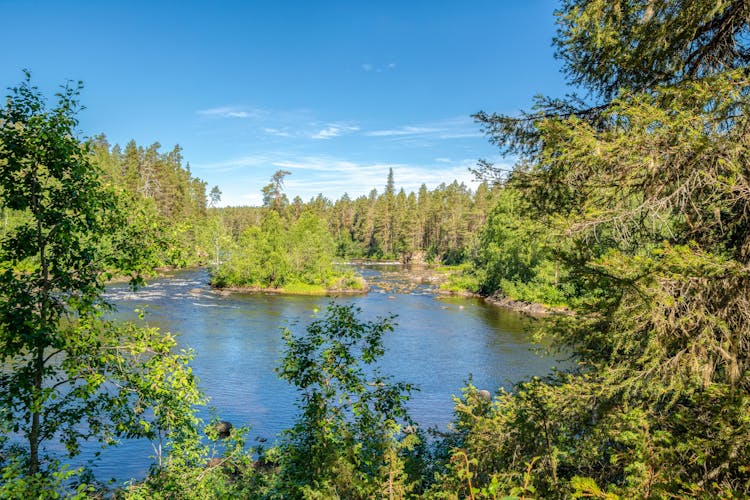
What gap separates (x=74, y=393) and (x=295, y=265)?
5028 centimetres

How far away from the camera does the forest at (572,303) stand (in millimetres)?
5066

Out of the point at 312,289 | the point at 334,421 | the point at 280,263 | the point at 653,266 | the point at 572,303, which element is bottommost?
the point at 312,289

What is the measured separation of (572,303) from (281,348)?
20642 millimetres

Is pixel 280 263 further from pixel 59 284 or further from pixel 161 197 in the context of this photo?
pixel 59 284

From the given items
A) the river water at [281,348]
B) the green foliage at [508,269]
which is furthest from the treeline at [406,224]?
the river water at [281,348]

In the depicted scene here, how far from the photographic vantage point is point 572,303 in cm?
732

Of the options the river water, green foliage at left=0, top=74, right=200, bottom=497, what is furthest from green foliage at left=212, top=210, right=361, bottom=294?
green foliage at left=0, top=74, right=200, bottom=497

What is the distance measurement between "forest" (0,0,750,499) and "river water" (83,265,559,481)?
1.28m

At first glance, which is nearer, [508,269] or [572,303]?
[572,303]

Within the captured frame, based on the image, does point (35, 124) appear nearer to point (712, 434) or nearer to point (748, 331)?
point (712, 434)

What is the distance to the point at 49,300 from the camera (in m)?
6.38

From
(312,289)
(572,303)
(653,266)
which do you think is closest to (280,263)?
(312,289)

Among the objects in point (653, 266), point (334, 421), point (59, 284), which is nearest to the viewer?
point (653, 266)

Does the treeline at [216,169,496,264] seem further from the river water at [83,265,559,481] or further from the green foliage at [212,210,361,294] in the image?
the river water at [83,265,559,481]
